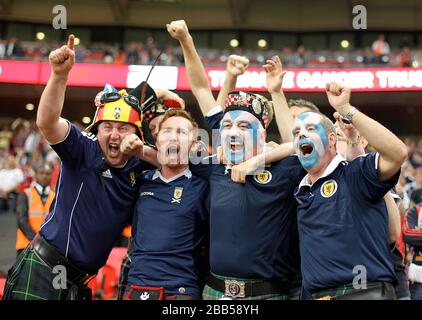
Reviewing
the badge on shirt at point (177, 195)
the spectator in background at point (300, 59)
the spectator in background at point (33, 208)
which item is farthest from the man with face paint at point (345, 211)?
the spectator in background at point (300, 59)

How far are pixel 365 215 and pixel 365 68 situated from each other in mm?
14408

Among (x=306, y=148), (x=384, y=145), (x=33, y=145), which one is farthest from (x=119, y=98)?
(x=33, y=145)

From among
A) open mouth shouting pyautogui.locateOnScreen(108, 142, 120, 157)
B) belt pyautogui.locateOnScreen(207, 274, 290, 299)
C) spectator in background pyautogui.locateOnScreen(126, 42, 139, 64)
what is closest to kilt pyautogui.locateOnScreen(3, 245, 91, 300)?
open mouth shouting pyautogui.locateOnScreen(108, 142, 120, 157)

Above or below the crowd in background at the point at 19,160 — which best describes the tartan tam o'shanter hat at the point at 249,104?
below

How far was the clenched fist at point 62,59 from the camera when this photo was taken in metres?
3.01

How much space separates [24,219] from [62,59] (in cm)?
461

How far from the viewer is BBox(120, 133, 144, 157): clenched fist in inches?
124

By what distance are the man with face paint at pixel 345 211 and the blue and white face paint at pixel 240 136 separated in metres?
0.37

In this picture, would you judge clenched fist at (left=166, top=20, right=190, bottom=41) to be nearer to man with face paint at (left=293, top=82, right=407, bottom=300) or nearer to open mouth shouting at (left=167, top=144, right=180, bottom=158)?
open mouth shouting at (left=167, top=144, right=180, bottom=158)

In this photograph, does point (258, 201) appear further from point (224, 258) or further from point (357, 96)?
point (357, 96)

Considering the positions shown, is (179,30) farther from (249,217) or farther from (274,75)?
(249,217)

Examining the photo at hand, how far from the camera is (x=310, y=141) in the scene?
9.86 feet

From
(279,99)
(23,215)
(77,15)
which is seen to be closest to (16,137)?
(23,215)

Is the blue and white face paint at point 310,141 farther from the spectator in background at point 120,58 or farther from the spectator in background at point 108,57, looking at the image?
the spectator in background at point 108,57
